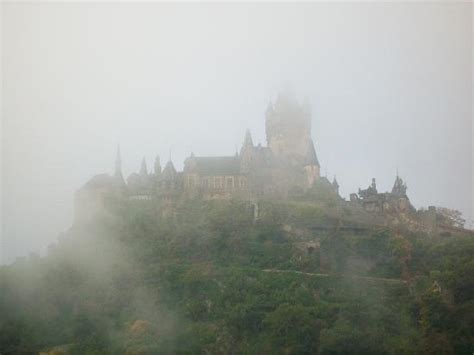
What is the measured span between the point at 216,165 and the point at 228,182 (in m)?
2.01

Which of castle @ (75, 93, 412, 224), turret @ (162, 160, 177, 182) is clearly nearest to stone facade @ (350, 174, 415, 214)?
castle @ (75, 93, 412, 224)

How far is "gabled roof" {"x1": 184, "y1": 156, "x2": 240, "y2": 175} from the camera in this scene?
5666cm

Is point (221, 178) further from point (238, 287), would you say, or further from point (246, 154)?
point (238, 287)

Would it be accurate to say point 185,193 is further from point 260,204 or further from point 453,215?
point 453,215

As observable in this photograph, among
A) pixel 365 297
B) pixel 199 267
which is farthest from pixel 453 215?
pixel 199 267

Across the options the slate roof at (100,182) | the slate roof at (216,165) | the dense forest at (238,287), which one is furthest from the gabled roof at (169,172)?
the slate roof at (100,182)

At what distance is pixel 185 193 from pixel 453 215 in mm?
17053

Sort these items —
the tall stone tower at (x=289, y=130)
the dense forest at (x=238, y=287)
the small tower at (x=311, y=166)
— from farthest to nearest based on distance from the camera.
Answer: the tall stone tower at (x=289, y=130), the small tower at (x=311, y=166), the dense forest at (x=238, y=287)

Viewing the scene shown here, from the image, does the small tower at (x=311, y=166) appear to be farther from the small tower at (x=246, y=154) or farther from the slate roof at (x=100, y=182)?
the slate roof at (x=100, y=182)

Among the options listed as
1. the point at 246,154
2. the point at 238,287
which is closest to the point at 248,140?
the point at 246,154

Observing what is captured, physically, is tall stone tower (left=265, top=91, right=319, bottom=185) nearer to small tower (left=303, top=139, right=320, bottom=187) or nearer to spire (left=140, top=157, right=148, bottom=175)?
small tower (left=303, top=139, right=320, bottom=187)

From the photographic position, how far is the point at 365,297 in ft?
149

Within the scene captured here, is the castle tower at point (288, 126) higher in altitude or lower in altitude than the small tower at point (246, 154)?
higher

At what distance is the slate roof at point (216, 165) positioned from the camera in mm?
56688
